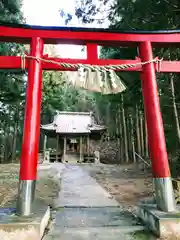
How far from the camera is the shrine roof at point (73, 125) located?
21.0m

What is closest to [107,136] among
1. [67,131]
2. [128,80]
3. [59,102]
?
[59,102]

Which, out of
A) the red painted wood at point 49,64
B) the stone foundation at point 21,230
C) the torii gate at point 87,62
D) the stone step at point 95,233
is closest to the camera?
the stone foundation at point 21,230

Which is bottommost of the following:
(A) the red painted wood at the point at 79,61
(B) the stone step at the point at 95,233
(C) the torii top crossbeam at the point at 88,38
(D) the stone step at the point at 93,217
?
(D) the stone step at the point at 93,217

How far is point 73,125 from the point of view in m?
22.5

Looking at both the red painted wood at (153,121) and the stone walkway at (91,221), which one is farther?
the red painted wood at (153,121)

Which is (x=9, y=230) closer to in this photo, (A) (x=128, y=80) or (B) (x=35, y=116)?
(B) (x=35, y=116)

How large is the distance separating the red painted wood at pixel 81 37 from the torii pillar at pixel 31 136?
161 mm

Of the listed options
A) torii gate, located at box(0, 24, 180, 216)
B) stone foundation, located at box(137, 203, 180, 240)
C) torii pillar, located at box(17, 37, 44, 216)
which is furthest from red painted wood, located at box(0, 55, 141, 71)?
stone foundation, located at box(137, 203, 180, 240)

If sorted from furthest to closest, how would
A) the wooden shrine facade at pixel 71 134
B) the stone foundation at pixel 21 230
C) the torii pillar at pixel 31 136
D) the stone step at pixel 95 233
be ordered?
the wooden shrine facade at pixel 71 134 → the torii pillar at pixel 31 136 → the stone step at pixel 95 233 → the stone foundation at pixel 21 230

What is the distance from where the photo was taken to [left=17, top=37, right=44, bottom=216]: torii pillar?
2.98 metres

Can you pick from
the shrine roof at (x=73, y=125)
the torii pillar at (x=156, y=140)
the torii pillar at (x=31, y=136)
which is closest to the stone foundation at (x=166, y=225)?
the torii pillar at (x=156, y=140)

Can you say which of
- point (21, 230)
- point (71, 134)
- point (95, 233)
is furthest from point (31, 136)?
point (71, 134)

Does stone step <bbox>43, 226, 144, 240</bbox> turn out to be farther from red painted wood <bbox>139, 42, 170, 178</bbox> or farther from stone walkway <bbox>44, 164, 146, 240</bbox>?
red painted wood <bbox>139, 42, 170, 178</bbox>

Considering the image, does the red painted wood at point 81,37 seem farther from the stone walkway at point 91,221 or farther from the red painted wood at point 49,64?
the stone walkway at point 91,221
